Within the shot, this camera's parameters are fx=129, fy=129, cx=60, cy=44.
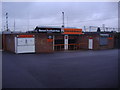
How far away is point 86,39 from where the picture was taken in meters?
21.4

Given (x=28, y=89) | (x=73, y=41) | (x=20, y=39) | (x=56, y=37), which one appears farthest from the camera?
(x=73, y=41)

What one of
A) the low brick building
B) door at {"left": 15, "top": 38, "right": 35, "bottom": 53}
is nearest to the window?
the low brick building

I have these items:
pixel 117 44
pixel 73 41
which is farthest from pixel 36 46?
pixel 117 44

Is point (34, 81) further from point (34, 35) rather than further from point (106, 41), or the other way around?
point (106, 41)

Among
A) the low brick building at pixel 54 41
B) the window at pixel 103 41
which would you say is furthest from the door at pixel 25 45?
the window at pixel 103 41

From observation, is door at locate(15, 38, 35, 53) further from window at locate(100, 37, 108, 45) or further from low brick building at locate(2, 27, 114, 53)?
window at locate(100, 37, 108, 45)

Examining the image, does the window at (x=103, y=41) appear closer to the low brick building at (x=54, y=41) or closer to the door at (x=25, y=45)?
the low brick building at (x=54, y=41)

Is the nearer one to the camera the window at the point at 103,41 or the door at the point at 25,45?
the door at the point at 25,45

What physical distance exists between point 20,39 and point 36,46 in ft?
7.07

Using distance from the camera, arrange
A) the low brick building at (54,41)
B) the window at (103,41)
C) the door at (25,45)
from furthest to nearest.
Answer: the window at (103,41) < the low brick building at (54,41) < the door at (25,45)

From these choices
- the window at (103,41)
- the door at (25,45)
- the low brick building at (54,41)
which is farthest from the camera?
the window at (103,41)

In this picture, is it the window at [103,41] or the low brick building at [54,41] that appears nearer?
the low brick building at [54,41]

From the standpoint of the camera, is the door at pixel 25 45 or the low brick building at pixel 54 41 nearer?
the door at pixel 25 45

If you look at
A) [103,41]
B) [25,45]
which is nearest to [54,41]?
[25,45]
